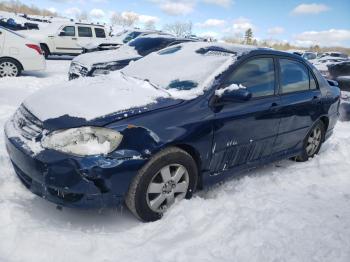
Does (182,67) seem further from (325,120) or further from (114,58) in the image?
(114,58)

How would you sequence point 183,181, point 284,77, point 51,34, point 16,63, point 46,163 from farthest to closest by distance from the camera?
point 51,34, point 16,63, point 284,77, point 183,181, point 46,163

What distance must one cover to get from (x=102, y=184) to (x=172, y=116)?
82 centimetres

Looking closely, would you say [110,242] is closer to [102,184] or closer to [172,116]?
[102,184]

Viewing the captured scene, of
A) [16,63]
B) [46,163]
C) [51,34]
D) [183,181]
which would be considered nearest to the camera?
[46,163]

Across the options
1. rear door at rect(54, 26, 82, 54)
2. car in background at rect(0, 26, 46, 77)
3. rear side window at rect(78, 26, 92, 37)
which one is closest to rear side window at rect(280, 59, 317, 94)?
car in background at rect(0, 26, 46, 77)

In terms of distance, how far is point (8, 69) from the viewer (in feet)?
31.8

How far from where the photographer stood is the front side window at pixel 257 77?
3.84 m

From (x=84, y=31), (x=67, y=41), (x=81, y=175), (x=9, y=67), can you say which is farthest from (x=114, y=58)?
(x=84, y=31)

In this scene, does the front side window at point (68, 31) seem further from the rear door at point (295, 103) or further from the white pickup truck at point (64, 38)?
the rear door at point (295, 103)

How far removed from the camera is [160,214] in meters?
3.31

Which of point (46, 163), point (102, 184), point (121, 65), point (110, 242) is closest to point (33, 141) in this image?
point (46, 163)

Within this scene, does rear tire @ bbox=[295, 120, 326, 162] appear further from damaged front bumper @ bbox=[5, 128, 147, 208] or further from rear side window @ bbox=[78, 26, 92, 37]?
rear side window @ bbox=[78, 26, 92, 37]

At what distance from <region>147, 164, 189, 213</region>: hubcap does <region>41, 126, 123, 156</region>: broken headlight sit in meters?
0.49

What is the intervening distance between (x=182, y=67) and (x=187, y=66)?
0.18ft
